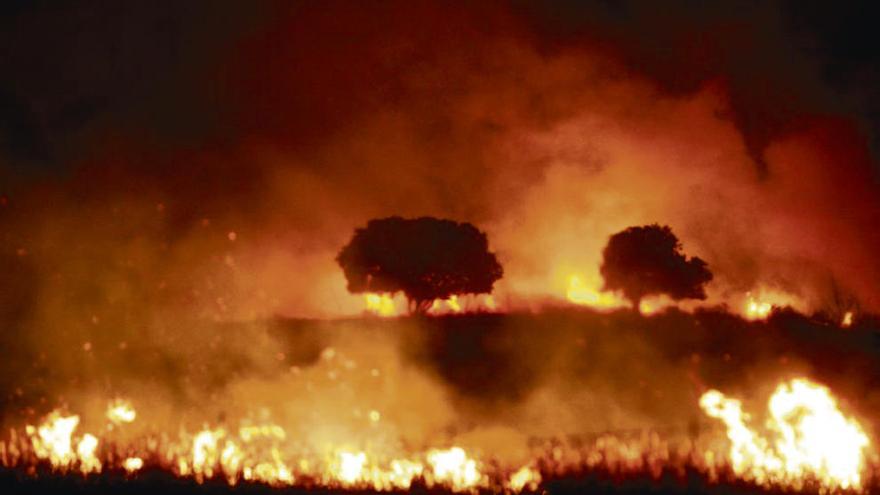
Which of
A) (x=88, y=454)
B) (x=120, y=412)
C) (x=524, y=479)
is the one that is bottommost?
(x=524, y=479)

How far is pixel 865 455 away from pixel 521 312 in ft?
37.2

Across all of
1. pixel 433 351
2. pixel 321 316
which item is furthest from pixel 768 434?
pixel 321 316

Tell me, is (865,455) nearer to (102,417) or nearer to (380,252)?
(102,417)

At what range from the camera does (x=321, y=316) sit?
1836cm

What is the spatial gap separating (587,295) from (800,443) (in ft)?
46.1

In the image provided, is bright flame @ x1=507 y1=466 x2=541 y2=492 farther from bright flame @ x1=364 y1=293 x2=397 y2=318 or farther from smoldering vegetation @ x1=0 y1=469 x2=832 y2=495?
bright flame @ x1=364 y1=293 x2=397 y2=318

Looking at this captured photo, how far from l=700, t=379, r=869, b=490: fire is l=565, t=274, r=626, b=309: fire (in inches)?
491

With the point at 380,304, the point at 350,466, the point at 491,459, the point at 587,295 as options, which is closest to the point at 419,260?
the point at 380,304

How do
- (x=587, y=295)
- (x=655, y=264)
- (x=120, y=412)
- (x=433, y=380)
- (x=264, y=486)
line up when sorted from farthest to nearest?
(x=587, y=295) → (x=655, y=264) → (x=433, y=380) → (x=120, y=412) → (x=264, y=486)

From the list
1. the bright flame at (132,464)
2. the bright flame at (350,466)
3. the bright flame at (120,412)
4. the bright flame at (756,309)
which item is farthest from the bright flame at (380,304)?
the bright flame at (132,464)

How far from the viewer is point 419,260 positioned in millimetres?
22031

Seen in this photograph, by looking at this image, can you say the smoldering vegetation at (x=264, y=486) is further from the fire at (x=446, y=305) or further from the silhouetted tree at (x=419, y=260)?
the fire at (x=446, y=305)

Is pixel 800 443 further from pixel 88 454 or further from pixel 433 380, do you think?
pixel 88 454

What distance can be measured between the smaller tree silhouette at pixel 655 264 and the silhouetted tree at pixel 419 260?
2.93m
